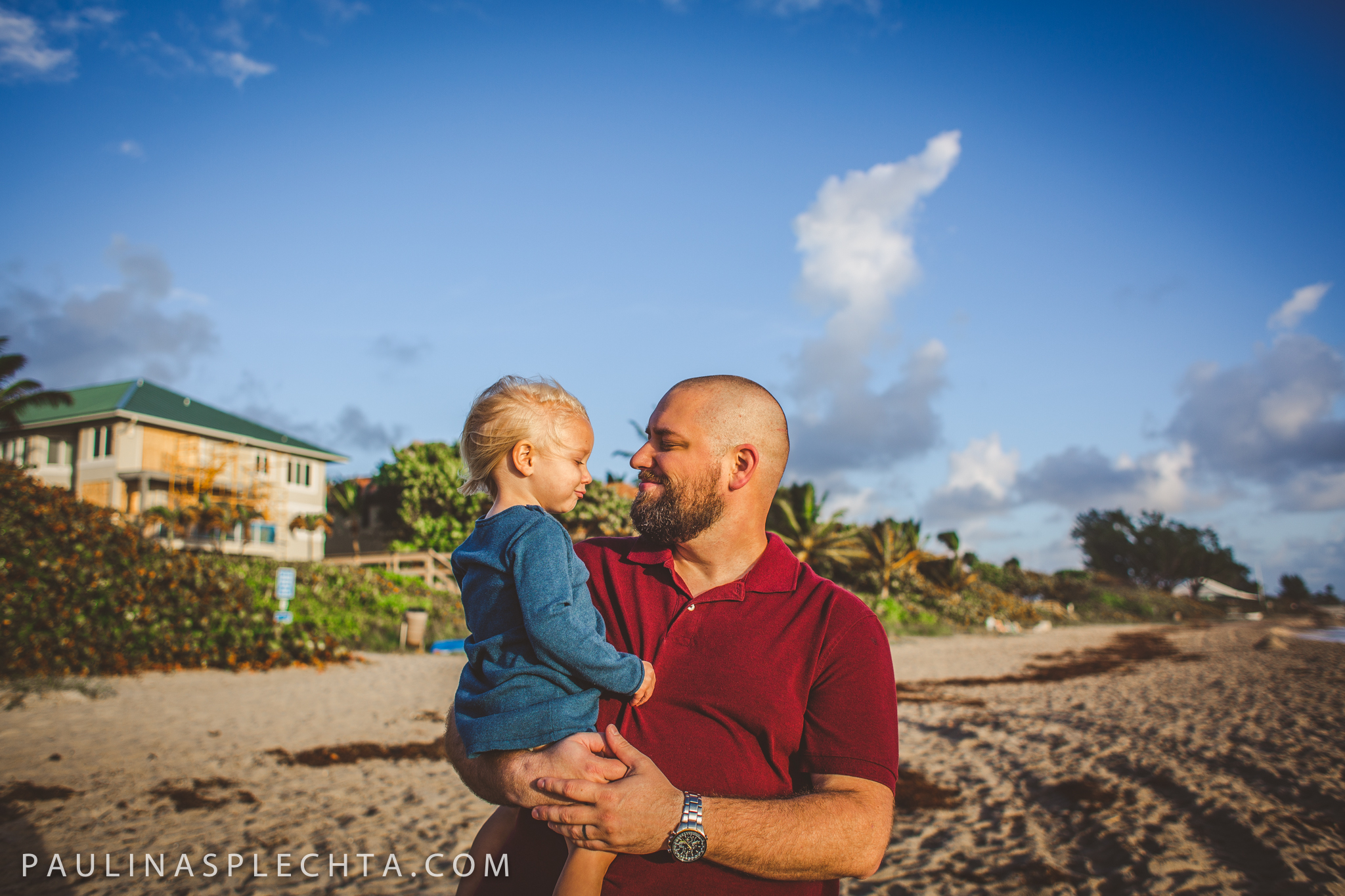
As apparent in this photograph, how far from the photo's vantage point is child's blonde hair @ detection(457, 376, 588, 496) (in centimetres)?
243

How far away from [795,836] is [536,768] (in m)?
0.70

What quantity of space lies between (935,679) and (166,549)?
16.9 metres

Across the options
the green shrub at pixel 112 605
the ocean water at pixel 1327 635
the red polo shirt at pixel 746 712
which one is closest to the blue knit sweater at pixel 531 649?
the red polo shirt at pixel 746 712

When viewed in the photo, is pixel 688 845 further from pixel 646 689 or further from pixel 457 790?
pixel 457 790

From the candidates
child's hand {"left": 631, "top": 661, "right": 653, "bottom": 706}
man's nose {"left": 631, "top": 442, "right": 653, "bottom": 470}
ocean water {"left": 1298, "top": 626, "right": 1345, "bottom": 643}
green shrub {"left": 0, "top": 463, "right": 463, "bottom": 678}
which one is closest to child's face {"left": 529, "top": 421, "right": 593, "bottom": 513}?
man's nose {"left": 631, "top": 442, "right": 653, "bottom": 470}

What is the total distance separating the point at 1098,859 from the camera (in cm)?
593

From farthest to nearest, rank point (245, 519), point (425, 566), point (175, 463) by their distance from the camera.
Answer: point (175, 463) < point (425, 566) < point (245, 519)

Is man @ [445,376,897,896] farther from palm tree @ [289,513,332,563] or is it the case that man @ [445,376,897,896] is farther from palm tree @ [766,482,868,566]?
palm tree @ [289,513,332,563]

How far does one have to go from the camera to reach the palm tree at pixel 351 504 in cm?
3925

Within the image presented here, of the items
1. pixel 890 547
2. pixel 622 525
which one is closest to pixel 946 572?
pixel 890 547

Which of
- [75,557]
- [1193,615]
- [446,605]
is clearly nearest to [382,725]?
[75,557]

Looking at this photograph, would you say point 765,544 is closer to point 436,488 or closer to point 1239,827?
point 1239,827

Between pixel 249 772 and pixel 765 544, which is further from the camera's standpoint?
pixel 249 772

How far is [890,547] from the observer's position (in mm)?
33656
